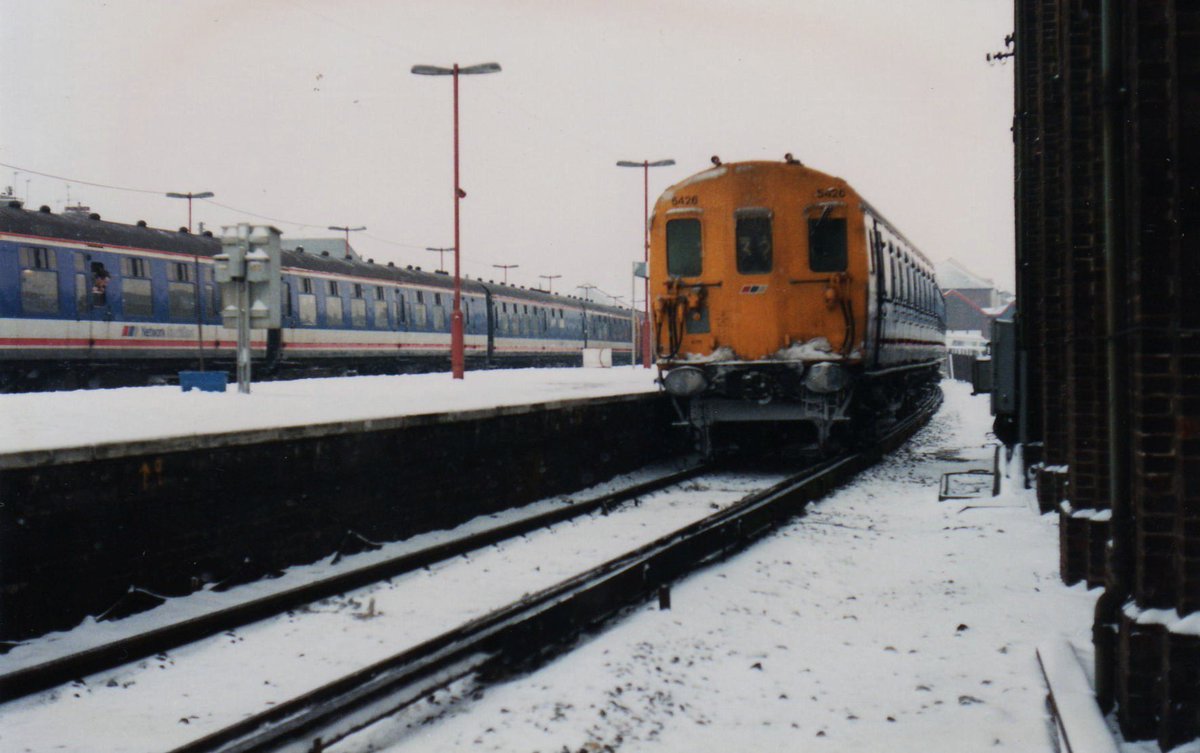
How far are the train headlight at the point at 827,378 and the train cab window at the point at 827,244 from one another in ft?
4.01

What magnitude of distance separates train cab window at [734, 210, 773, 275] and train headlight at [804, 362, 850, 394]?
1385 mm

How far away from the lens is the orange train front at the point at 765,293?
39.7 ft

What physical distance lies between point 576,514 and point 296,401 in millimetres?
3937

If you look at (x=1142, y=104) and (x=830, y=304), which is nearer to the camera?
(x=1142, y=104)

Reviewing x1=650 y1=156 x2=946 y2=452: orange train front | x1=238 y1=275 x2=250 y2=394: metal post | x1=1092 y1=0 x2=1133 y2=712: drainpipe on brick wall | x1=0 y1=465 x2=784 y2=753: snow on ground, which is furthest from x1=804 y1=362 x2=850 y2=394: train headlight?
x1=1092 y1=0 x2=1133 y2=712: drainpipe on brick wall

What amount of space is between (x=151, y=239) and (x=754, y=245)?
531 inches

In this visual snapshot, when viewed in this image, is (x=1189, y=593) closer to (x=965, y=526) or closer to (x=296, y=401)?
(x=965, y=526)

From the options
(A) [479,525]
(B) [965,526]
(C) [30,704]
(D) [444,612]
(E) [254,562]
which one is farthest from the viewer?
(A) [479,525]

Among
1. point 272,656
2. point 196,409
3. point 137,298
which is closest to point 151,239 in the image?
point 137,298

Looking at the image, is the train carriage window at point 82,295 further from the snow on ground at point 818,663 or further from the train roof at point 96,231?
the snow on ground at point 818,663

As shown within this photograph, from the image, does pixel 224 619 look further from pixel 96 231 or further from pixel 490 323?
pixel 490 323

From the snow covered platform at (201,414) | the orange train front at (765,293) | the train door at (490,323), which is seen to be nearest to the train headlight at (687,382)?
the orange train front at (765,293)

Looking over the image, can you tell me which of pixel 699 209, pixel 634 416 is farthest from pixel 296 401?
pixel 699 209

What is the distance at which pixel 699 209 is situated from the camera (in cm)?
1263
